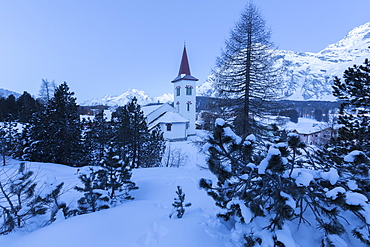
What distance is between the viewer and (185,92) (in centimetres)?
3061

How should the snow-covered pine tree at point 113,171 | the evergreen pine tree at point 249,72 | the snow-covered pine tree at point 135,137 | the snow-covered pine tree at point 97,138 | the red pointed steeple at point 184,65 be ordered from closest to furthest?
the snow-covered pine tree at point 113,171, the evergreen pine tree at point 249,72, the snow-covered pine tree at point 135,137, the snow-covered pine tree at point 97,138, the red pointed steeple at point 184,65

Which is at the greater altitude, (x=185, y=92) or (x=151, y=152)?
(x=185, y=92)

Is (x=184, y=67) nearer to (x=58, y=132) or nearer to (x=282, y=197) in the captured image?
(x=58, y=132)

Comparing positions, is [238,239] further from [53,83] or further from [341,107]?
[53,83]

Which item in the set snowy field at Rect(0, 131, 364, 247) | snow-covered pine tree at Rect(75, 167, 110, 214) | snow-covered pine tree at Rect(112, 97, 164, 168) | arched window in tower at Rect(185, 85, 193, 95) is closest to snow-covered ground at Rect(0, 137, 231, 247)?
snowy field at Rect(0, 131, 364, 247)

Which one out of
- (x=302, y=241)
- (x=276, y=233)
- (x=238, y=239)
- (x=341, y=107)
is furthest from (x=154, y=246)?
(x=341, y=107)

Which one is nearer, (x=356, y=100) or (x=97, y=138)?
(x=356, y=100)

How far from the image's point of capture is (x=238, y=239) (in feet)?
8.64

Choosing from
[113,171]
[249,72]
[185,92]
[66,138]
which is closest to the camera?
[113,171]

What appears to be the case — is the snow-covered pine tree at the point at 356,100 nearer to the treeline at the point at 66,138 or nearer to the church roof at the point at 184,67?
the treeline at the point at 66,138

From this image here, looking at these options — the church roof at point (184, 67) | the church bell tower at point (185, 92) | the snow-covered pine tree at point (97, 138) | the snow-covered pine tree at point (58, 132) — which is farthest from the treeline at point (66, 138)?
the church roof at point (184, 67)

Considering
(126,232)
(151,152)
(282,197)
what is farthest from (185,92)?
(282,197)

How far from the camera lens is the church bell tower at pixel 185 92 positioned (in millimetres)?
30547

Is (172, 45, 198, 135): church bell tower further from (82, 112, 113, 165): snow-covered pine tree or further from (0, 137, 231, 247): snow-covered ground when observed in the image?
(0, 137, 231, 247): snow-covered ground
